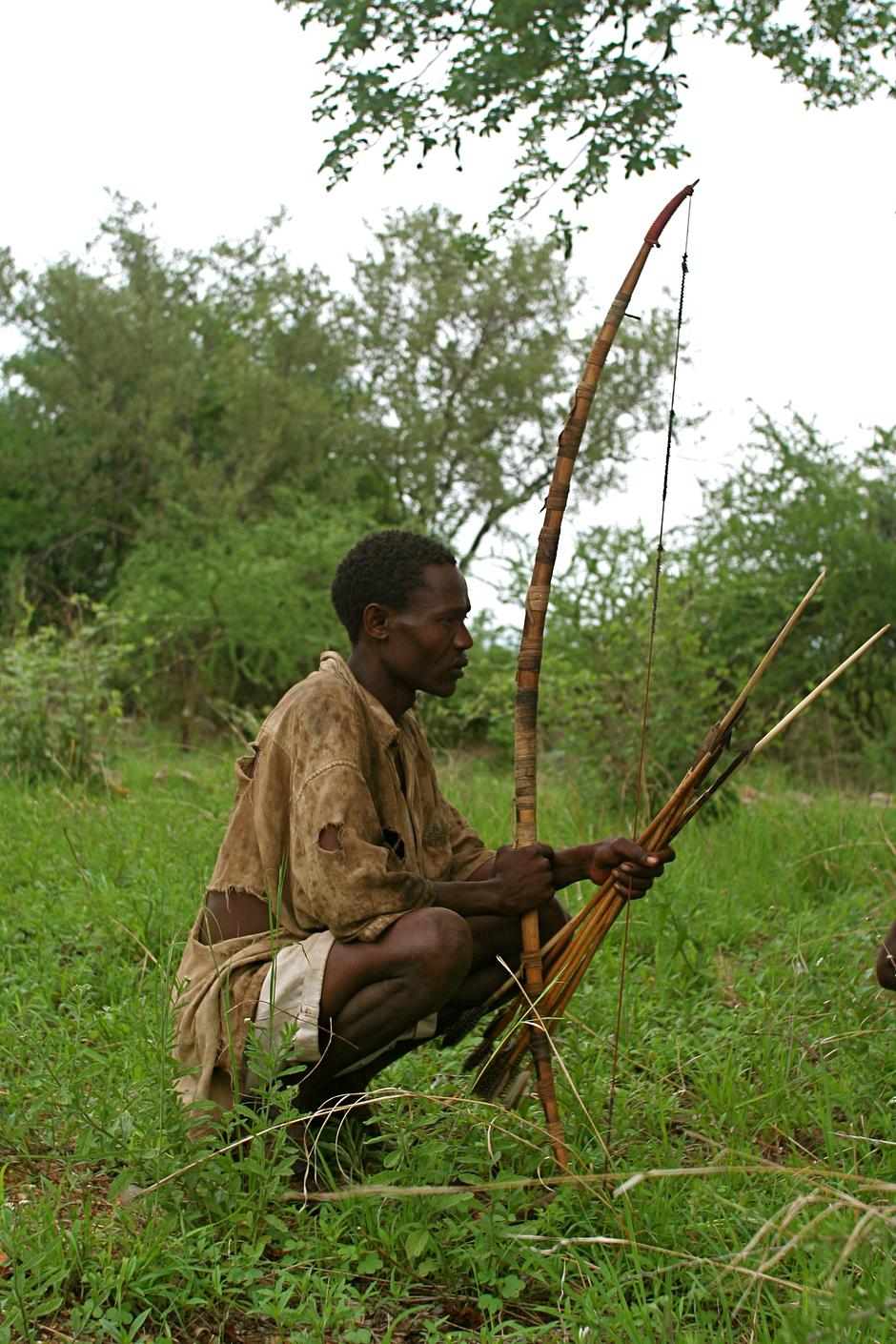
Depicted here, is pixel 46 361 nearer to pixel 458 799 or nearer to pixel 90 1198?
pixel 458 799

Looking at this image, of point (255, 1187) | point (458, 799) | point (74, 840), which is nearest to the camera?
point (255, 1187)

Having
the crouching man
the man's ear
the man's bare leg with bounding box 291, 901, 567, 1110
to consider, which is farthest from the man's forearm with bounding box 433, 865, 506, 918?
the man's ear

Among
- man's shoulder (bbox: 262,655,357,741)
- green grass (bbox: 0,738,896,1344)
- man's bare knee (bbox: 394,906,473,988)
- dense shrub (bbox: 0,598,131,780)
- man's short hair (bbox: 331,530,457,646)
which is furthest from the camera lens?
dense shrub (bbox: 0,598,131,780)

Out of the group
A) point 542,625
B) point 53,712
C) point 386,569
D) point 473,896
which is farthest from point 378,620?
point 53,712

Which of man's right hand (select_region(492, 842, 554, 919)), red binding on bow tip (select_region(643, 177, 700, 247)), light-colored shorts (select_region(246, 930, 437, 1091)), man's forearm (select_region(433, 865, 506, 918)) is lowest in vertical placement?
light-colored shorts (select_region(246, 930, 437, 1091))

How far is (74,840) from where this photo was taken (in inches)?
211

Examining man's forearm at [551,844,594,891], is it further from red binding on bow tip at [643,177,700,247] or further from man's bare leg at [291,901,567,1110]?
red binding on bow tip at [643,177,700,247]

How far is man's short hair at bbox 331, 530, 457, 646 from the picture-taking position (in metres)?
2.99

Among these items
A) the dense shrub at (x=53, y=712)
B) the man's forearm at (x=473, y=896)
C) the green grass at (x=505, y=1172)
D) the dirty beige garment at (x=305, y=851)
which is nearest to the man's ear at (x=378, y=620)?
the dirty beige garment at (x=305, y=851)

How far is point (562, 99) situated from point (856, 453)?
725 cm

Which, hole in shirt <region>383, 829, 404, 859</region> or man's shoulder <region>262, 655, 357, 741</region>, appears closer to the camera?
man's shoulder <region>262, 655, 357, 741</region>

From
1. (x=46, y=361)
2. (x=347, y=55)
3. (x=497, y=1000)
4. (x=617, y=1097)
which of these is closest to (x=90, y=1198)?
(x=497, y=1000)

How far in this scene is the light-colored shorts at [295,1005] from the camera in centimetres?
267

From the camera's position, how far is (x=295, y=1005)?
2.71m
